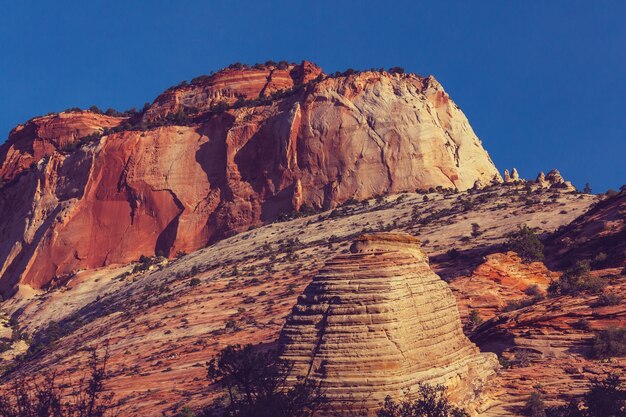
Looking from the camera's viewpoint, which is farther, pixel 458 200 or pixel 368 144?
pixel 368 144

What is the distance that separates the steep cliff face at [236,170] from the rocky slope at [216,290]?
4074 millimetres

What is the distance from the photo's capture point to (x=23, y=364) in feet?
131

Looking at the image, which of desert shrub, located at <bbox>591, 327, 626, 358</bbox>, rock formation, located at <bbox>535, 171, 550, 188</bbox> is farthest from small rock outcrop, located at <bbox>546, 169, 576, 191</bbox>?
desert shrub, located at <bbox>591, 327, 626, 358</bbox>

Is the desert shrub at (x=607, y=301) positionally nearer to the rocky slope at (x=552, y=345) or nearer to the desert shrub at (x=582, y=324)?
the rocky slope at (x=552, y=345)

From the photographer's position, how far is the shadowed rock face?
15.1 metres

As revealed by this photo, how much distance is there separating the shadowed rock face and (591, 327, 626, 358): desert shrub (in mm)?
3107

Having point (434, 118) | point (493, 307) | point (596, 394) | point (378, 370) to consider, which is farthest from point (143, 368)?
point (434, 118)

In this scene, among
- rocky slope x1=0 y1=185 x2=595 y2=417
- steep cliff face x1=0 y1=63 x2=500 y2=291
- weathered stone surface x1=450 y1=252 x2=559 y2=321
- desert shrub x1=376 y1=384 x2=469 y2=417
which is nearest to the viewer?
desert shrub x1=376 y1=384 x2=469 y2=417

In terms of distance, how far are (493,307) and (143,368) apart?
12.2 meters

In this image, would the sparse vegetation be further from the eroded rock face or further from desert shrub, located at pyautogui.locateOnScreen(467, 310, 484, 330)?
the eroded rock face

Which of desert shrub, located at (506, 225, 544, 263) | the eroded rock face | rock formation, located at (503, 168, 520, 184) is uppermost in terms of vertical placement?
the eroded rock face

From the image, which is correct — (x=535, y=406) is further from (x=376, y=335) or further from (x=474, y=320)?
(x=474, y=320)

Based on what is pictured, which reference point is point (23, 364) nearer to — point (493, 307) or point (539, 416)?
point (493, 307)

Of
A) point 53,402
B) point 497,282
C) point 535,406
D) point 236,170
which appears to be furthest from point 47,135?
point 535,406
